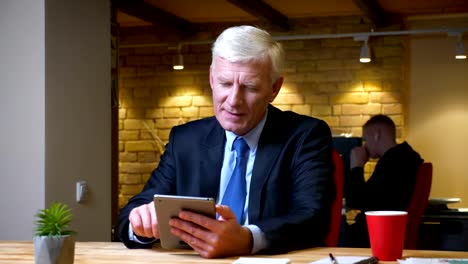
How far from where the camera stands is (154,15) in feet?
24.6

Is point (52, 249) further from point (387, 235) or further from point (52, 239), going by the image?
point (387, 235)

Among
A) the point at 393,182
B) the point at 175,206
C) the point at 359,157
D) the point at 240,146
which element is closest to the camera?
the point at 175,206

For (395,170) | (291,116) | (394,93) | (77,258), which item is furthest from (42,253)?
(394,93)

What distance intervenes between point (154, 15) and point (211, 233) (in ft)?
19.0

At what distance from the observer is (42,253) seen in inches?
65.7

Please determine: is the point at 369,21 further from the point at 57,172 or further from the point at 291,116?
the point at 291,116

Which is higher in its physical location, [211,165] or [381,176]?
[211,165]

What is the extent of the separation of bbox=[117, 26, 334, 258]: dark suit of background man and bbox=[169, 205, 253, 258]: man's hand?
0.10 meters

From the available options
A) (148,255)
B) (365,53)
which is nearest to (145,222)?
(148,255)

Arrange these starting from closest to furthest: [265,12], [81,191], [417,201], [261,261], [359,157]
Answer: [261,261], [81,191], [417,201], [359,157], [265,12]

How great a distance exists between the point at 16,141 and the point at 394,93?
4761mm

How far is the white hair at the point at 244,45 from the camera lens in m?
2.21

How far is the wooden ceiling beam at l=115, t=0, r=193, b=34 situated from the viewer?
683 centimetres

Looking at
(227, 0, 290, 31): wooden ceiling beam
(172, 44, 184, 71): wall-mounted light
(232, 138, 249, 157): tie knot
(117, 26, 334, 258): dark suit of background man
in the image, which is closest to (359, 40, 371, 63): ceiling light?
(227, 0, 290, 31): wooden ceiling beam
